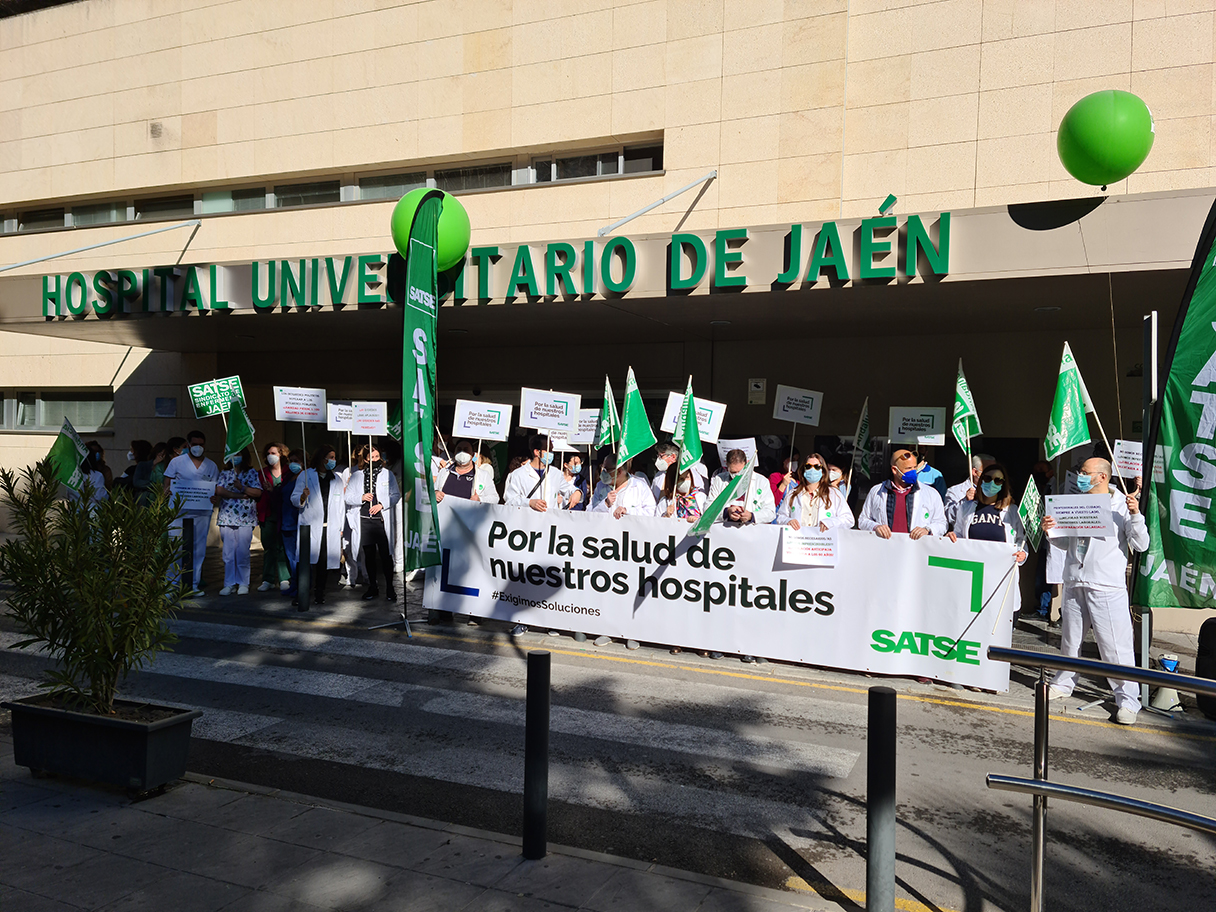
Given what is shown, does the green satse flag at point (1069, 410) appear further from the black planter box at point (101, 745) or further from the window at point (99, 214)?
the window at point (99, 214)

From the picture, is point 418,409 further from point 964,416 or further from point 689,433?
point 964,416

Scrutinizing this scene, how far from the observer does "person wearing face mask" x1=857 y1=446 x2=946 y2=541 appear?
880cm

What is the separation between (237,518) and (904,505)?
820 centimetres

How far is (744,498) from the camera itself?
8883mm

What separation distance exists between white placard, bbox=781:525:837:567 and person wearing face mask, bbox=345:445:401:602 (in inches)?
208

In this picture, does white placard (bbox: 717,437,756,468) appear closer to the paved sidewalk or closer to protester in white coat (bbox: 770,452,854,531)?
protester in white coat (bbox: 770,452,854,531)

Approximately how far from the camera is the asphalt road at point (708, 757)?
4.64 meters

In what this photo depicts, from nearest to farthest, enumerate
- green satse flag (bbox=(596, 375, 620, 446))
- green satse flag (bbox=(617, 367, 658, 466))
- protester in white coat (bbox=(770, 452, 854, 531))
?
protester in white coat (bbox=(770, 452, 854, 531))
green satse flag (bbox=(617, 367, 658, 466))
green satse flag (bbox=(596, 375, 620, 446))

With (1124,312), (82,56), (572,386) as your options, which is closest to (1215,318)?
(1124,312)

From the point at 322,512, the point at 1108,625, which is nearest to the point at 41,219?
the point at 322,512

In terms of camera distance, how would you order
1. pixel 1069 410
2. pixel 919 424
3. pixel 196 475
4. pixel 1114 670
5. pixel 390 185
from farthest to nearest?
pixel 390 185 < pixel 196 475 < pixel 919 424 < pixel 1069 410 < pixel 1114 670

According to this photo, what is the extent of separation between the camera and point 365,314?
13516mm

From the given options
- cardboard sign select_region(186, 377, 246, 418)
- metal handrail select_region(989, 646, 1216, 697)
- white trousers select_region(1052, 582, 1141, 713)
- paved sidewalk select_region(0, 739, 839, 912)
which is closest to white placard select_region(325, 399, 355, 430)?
cardboard sign select_region(186, 377, 246, 418)

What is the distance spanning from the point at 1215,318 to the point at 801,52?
1014 cm
